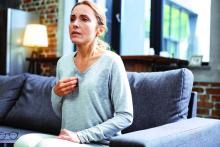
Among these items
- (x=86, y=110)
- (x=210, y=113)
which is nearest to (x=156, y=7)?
(x=210, y=113)

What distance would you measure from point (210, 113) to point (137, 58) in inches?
34.1

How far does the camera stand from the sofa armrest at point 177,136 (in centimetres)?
132

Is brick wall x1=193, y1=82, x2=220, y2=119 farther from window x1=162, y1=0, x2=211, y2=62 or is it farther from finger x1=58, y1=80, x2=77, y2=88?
finger x1=58, y1=80, x2=77, y2=88

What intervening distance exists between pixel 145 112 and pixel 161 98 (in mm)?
122

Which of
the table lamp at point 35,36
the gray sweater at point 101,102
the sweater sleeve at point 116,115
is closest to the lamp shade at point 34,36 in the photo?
the table lamp at point 35,36

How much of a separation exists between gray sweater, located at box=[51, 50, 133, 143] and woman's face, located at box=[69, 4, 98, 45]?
0.42 feet

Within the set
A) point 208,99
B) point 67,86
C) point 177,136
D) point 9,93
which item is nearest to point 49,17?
point 9,93

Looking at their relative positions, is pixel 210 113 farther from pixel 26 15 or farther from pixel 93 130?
pixel 26 15

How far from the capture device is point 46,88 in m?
2.65

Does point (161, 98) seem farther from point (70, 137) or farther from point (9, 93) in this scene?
point (9, 93)

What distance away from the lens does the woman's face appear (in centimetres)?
176

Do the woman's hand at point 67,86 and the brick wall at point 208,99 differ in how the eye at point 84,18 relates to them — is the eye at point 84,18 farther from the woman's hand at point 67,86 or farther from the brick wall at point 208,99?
the brick wall at point 208,99

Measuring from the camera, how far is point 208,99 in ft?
11.4

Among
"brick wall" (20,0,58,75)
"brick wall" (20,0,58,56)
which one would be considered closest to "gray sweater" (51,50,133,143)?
"brick wall" (20,0,58,75)
